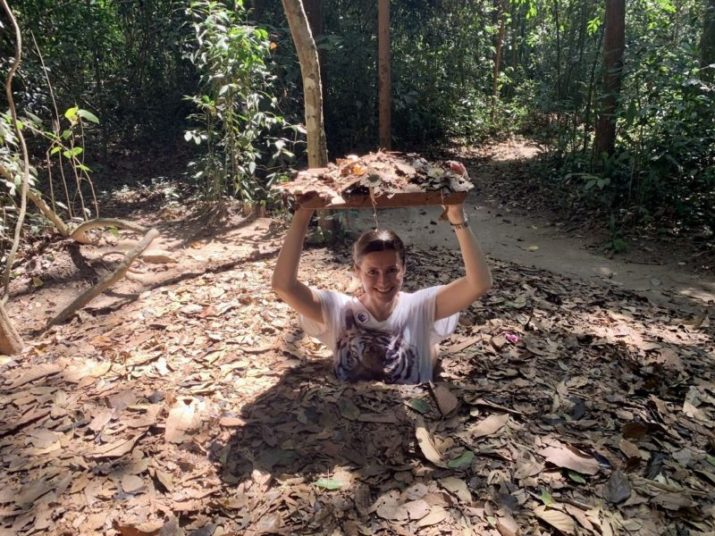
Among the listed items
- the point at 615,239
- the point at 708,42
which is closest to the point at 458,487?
the point at 615,239

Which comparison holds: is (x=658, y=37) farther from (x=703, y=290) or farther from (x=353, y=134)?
(x=353, y=134)

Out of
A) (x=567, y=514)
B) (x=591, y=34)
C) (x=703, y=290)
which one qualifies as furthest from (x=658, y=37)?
(x=567, y=514)

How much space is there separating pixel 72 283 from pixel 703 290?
658cm

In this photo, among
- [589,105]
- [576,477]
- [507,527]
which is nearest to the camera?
[507,527]

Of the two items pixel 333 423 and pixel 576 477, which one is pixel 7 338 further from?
pixel 576 477

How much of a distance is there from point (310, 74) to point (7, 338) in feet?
11.3

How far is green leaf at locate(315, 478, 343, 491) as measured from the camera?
6.68ft

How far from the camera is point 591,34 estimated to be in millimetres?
11070

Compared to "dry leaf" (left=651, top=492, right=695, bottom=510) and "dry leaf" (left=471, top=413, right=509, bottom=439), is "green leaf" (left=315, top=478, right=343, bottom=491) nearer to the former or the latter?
"dry leaf" (left=471, top=413, right=509, bottom=439)

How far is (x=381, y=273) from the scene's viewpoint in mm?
2570

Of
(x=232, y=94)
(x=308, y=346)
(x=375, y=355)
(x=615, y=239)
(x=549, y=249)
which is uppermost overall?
(x=232, y=94)

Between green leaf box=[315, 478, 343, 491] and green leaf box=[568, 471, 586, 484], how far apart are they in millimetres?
943

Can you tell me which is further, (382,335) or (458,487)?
(382,335)

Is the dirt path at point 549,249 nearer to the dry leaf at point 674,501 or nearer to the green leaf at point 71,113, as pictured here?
the green leaf at point 71,113
